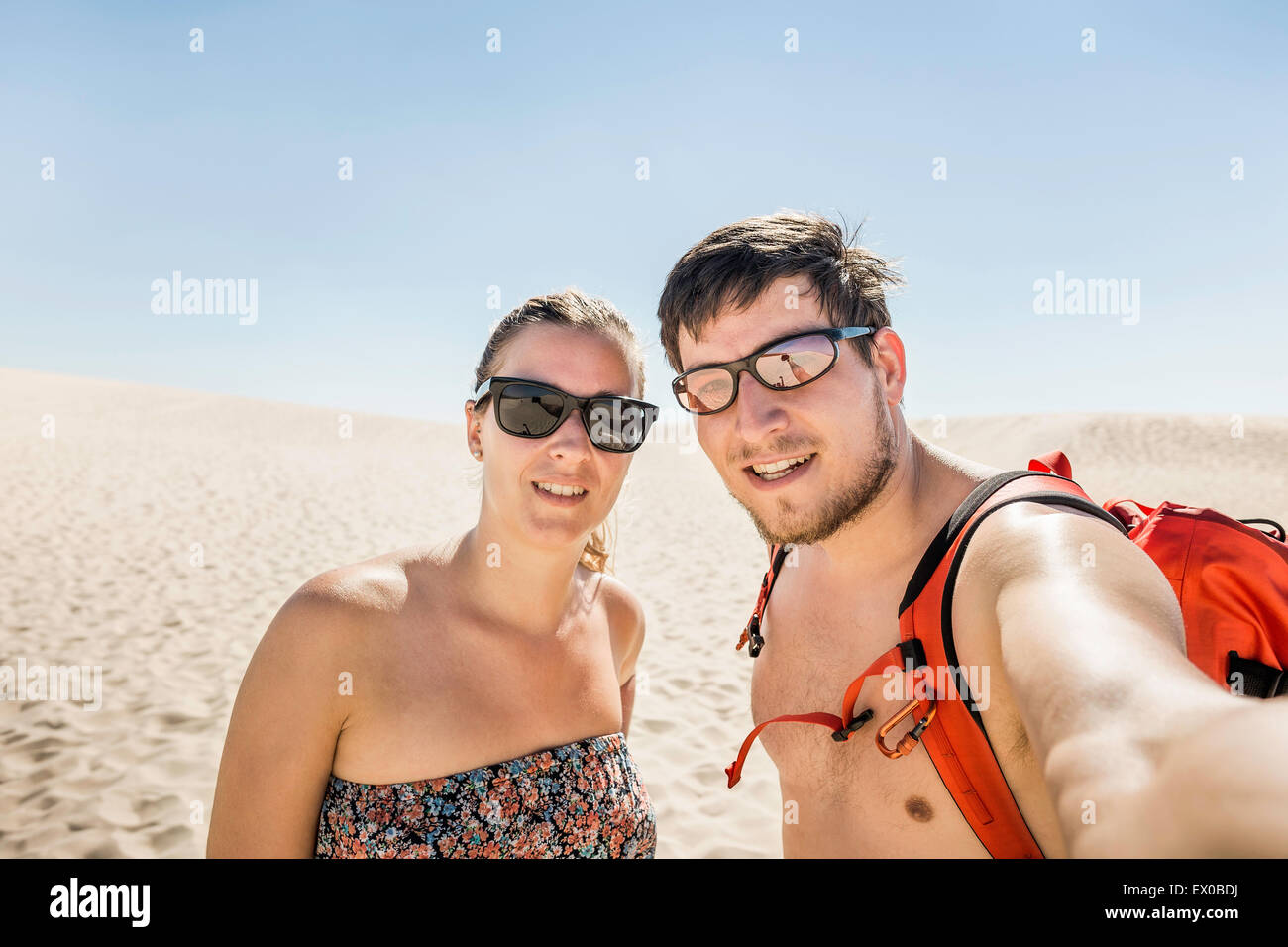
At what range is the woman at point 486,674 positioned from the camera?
1.78m

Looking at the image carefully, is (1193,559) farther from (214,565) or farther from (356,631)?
(214,565)

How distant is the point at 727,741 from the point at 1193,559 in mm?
4427

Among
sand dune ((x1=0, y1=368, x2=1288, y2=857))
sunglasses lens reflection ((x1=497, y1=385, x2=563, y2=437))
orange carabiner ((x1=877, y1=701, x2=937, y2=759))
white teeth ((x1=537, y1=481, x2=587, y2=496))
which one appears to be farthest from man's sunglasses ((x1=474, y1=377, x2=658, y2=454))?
orange carabiner ((x1=877, y1=701, x2=937, y2=759))

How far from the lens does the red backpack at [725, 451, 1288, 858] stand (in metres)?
1.37

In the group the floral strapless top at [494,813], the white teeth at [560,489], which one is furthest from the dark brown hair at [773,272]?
the floral strapless top at [494,813]

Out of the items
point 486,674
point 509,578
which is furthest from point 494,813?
point 509,578

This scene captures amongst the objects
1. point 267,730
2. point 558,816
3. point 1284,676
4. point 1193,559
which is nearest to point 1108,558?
point 1193,559

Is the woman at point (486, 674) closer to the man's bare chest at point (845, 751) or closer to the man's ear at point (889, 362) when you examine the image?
the man's bare chest at point (845, 751)

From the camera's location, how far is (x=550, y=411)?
2.15 metres

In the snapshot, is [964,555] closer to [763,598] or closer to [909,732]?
[909,732]

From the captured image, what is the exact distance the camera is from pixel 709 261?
83.8 inches

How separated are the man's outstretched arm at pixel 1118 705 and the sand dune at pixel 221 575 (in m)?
1.74

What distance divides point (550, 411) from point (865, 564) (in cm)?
111
